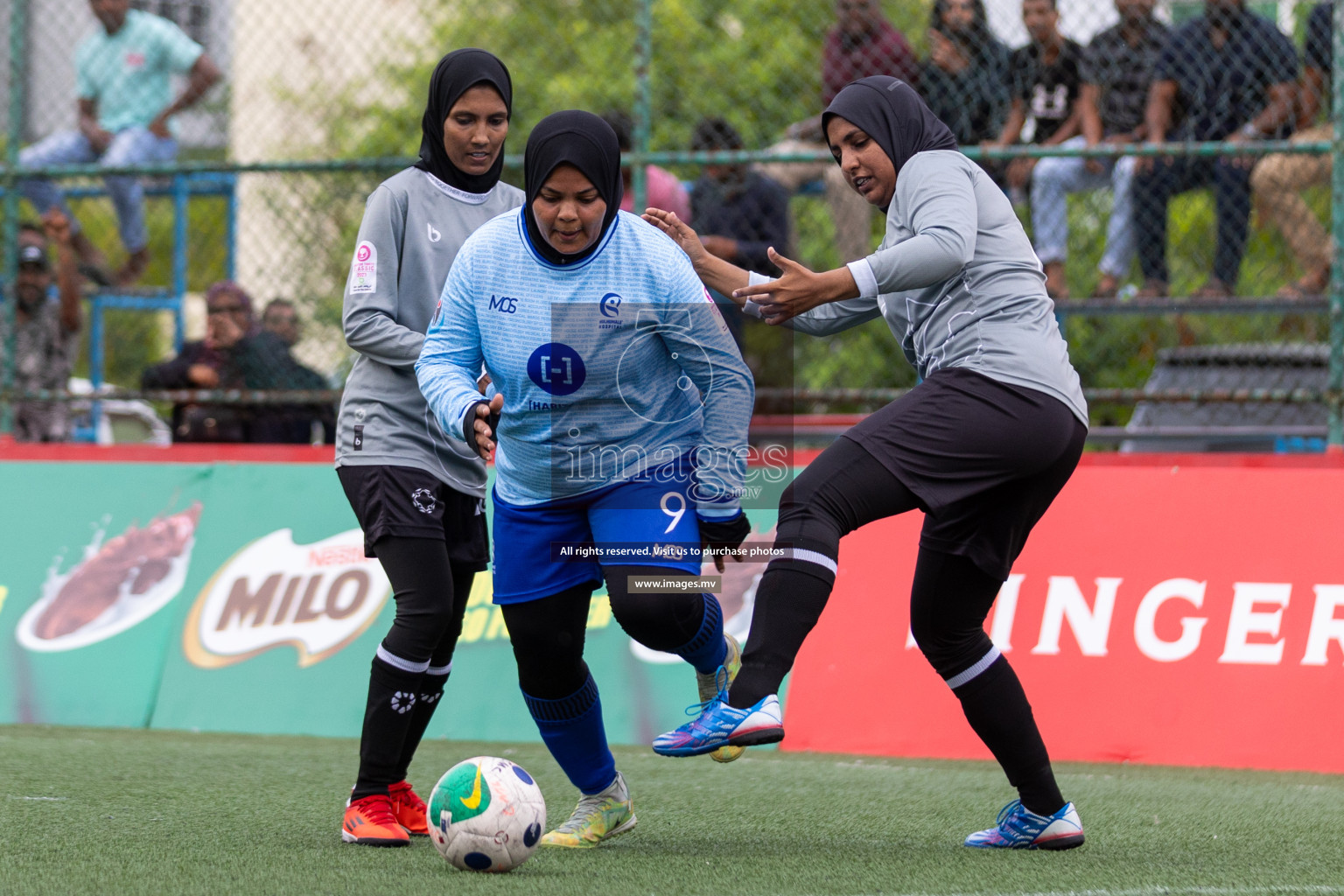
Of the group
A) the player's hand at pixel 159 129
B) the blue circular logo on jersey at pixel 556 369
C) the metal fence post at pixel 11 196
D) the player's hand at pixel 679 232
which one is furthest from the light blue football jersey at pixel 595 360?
the player's hand at pixel 159 129

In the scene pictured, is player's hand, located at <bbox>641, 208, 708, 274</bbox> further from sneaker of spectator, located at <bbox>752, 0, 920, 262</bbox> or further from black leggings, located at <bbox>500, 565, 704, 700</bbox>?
sneaker of spectator, located at <bbox>752, 0, 920, 262</bbox>

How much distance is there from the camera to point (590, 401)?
404 cm

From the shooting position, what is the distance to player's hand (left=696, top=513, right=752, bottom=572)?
4113 millimetres

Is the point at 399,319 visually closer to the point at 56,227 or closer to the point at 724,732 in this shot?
the point at 724,732

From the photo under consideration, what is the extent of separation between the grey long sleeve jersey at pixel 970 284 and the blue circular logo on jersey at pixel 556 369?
62 cm

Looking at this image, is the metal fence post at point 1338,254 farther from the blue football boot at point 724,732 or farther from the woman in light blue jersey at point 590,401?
the blue football boot at point 724,732

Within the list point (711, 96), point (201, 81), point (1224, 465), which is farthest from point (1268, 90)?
point (201, 81)

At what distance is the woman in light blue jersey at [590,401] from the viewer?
156 inches

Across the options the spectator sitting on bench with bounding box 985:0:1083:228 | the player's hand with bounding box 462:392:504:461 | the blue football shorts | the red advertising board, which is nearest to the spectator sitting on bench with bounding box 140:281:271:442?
the red advertising board

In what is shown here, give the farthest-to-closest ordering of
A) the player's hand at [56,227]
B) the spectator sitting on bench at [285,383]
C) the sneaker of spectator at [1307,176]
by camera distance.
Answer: the player's hand at [56,227], the spectator sitting on bench at [285,383], the sneaker of spectator at [1307,176]

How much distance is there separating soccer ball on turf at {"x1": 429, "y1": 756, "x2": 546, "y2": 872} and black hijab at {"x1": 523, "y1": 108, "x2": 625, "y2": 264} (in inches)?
54.1

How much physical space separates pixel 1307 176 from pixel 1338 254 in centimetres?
54

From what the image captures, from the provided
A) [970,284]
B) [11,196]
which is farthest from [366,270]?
[11,196]

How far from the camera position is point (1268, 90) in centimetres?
741
